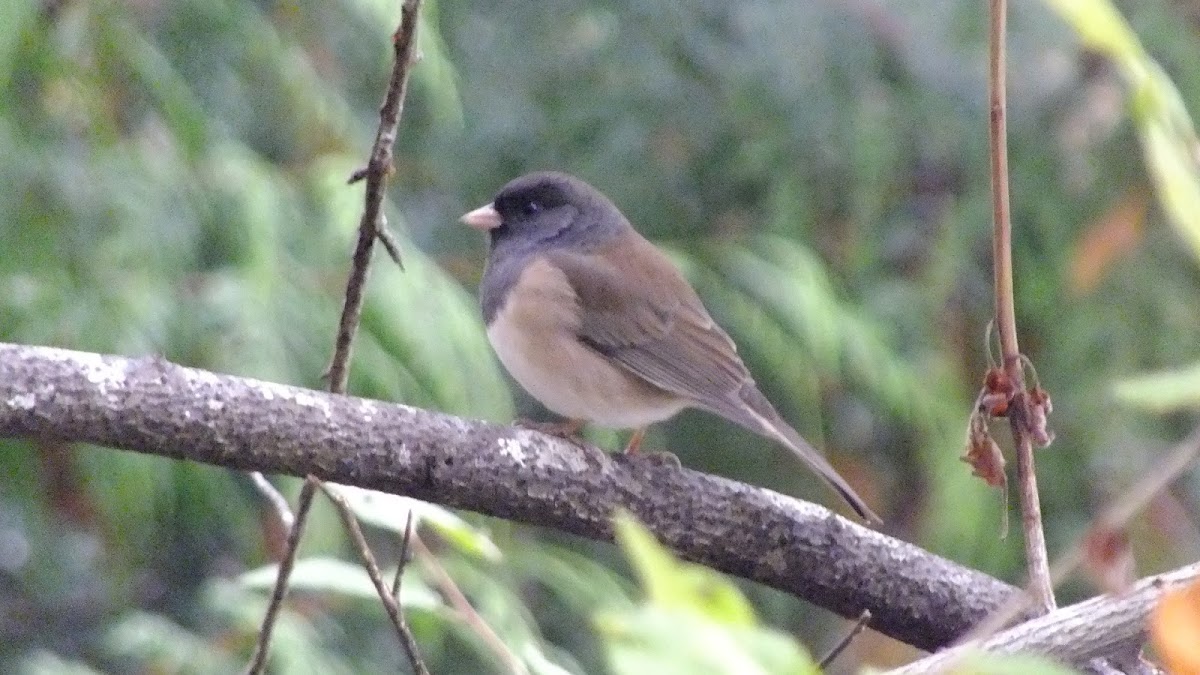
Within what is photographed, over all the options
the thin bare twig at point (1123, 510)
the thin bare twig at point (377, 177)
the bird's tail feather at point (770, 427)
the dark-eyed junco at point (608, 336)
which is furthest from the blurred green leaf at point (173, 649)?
the thin bare twig at point (1123, 510)

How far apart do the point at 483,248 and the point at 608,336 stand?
1.00 meters

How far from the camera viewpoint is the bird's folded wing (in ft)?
6.85

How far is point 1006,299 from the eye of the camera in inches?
42.9

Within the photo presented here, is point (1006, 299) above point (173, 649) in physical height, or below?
above

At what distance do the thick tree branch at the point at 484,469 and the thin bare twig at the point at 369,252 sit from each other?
5 cm

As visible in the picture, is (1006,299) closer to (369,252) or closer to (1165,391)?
(369,252)

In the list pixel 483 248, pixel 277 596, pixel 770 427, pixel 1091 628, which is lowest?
pixel 483 248

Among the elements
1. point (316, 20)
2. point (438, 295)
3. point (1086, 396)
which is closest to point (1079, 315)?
point (1086, 396)

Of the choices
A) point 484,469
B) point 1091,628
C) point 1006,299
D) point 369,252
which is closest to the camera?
point 1091,628

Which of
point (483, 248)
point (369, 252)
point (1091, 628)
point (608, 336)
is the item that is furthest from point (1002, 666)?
point (483, 248)

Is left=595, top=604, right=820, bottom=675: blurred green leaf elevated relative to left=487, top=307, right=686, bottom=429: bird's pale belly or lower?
elevated

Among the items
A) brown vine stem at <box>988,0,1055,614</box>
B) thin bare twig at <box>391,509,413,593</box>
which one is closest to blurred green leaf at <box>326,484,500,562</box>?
thin bare twig at <box>391,509,413,593</box>

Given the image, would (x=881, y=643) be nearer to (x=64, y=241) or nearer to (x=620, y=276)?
(x=620, y=276)

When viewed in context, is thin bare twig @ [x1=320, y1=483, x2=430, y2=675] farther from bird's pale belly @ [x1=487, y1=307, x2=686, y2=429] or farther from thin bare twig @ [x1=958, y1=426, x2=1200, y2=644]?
bird's pale belly @ [x1=487, y1=307, x2=686, y2=429]
